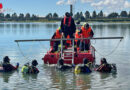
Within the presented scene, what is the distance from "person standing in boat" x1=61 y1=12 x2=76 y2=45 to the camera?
22297mm

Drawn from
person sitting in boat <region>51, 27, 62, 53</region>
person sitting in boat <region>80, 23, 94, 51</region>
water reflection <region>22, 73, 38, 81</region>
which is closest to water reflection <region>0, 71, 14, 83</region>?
water reflection <region>22, 73, 38, 81</region>

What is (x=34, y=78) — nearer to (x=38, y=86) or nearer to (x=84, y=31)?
(x=38, y=86)

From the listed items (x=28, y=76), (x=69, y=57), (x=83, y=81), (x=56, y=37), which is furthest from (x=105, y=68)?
(x=56, y=37)

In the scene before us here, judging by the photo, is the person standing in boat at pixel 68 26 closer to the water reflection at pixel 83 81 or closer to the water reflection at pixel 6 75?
the water reflection at pixel 83 81

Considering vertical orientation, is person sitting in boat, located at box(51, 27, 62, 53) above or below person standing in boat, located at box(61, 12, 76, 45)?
below

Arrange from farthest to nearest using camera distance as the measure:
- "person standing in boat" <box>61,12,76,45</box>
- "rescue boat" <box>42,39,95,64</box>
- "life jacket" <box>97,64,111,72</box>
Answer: "person standing in boat" <box>61,12,76,45</box> → "rescue boat" <box>42,39,95,64</box> → "life jacket" <box>97,64,111,72</box>

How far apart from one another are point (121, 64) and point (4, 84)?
10222 mm

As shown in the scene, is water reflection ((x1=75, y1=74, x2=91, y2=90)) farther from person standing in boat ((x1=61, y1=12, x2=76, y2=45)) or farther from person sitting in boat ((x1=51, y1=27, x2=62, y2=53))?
person sitting in boat ((x1=51, y1=27, x2=62, y2=53))

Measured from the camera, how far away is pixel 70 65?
2125 cm

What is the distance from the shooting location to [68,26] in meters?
22.4

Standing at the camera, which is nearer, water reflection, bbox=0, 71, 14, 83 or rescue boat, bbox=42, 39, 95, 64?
water reflection, bbox=0, 71, 14, 83

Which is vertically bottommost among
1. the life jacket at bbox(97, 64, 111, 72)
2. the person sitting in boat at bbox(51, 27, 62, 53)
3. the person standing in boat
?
the life jacket at bbox(97, 64, 111, 72)

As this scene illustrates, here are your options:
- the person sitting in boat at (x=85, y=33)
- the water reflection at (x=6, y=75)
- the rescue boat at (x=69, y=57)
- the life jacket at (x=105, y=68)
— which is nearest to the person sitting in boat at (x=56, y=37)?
the rescue boat at (x=69, y=57)

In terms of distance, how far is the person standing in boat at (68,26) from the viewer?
73.2ft
